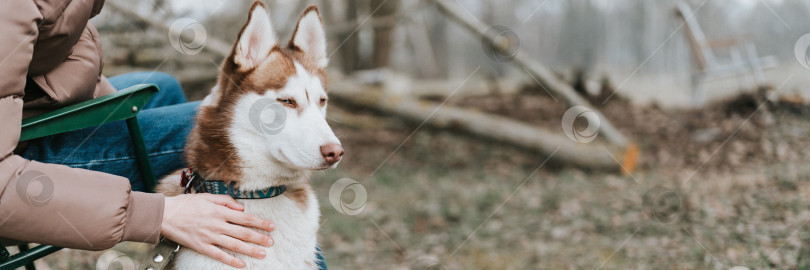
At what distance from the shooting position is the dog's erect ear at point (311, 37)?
2469 millimetres

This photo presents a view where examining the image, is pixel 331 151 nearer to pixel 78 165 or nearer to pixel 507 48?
pixel 78 165

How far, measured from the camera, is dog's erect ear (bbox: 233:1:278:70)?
7.34 feet

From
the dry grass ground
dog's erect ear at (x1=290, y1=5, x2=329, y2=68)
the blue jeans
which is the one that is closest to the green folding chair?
the blue jeans

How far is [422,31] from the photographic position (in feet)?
51.6

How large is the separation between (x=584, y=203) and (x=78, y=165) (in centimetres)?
560

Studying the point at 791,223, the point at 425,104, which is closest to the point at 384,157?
the point at 425,104

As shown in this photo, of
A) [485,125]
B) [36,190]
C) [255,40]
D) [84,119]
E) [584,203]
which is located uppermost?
[485,125]

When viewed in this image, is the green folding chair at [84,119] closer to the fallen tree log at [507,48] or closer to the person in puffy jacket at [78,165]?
the person in puffy jacket at [78,165]

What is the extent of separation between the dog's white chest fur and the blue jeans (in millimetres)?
222

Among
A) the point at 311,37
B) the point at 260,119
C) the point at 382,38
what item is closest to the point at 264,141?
the point at 260,119

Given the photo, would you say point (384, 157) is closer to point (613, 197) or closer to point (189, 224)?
point (613, 197)

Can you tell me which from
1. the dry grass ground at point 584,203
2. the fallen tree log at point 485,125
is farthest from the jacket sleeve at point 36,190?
the fallen tree log at point 485,125

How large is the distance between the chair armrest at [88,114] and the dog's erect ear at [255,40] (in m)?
0.36

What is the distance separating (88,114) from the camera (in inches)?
80.5
